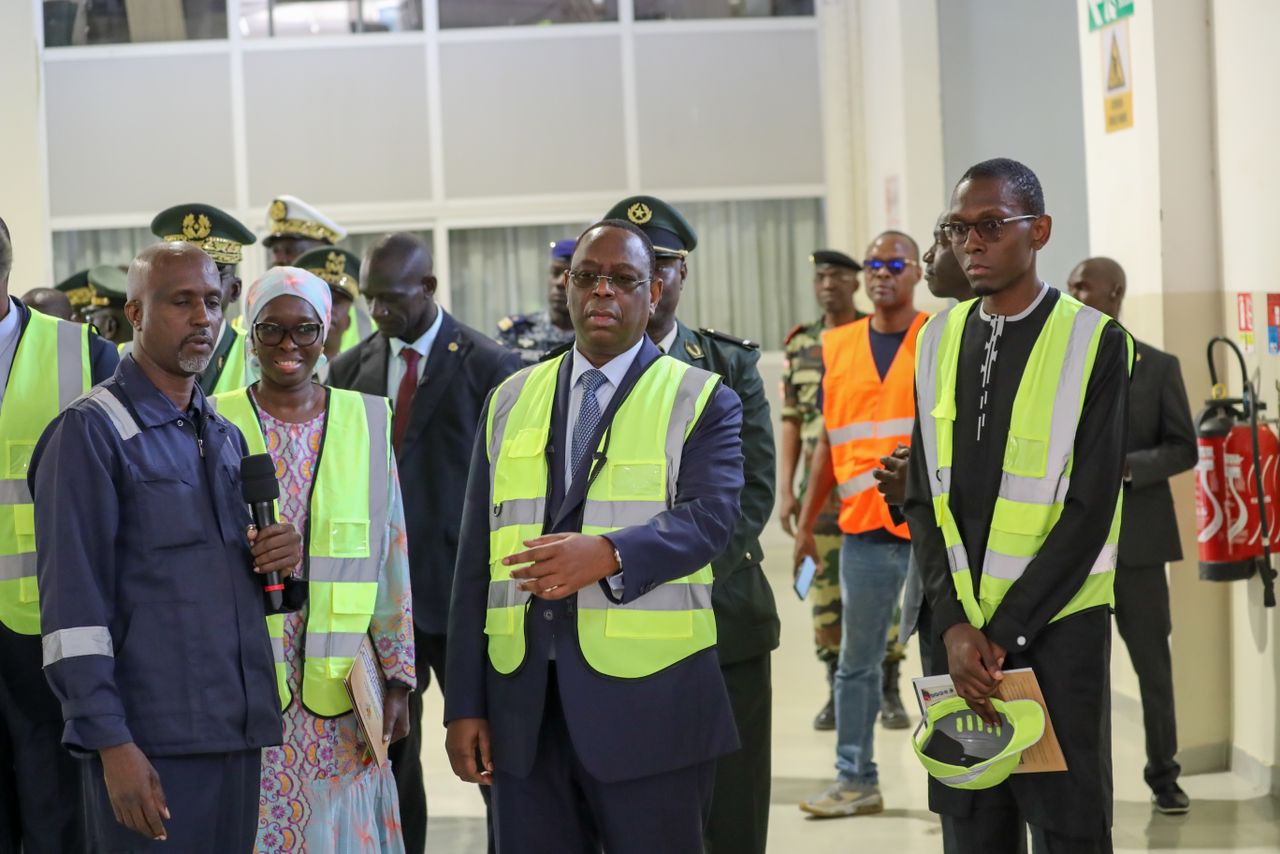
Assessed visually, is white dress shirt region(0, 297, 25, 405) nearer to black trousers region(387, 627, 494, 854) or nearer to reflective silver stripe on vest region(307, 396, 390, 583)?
reflective silver stripe on vest region(307, 396, 390, 583)

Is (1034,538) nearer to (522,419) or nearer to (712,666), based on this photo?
(712,666)

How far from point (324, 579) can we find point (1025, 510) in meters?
1.54

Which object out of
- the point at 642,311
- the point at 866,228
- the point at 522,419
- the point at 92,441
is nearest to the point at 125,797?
the point at 92,441

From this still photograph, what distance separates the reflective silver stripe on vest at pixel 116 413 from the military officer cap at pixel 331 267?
294 centimetres

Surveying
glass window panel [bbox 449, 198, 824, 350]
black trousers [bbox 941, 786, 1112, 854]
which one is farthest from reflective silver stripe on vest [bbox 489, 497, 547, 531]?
glass window panel [bbox 449, 198, 824, 350]

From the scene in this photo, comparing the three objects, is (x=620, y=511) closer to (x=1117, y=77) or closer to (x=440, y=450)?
(x=440, y=450)

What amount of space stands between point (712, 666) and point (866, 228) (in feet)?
29.4

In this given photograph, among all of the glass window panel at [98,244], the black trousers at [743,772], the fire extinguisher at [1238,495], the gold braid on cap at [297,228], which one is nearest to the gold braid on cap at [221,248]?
the gold braid on cap at [297,228]

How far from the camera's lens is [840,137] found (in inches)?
456

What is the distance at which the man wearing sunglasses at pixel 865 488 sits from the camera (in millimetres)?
5145

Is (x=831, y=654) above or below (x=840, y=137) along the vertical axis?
below

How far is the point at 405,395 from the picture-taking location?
4.40 metres

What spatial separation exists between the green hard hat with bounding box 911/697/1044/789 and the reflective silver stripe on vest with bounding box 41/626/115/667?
1.71m

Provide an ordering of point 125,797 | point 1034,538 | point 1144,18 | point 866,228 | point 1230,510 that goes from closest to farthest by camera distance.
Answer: point 125,797
point 1034,538
point 1230,510
point 1144,18
point 866,228
